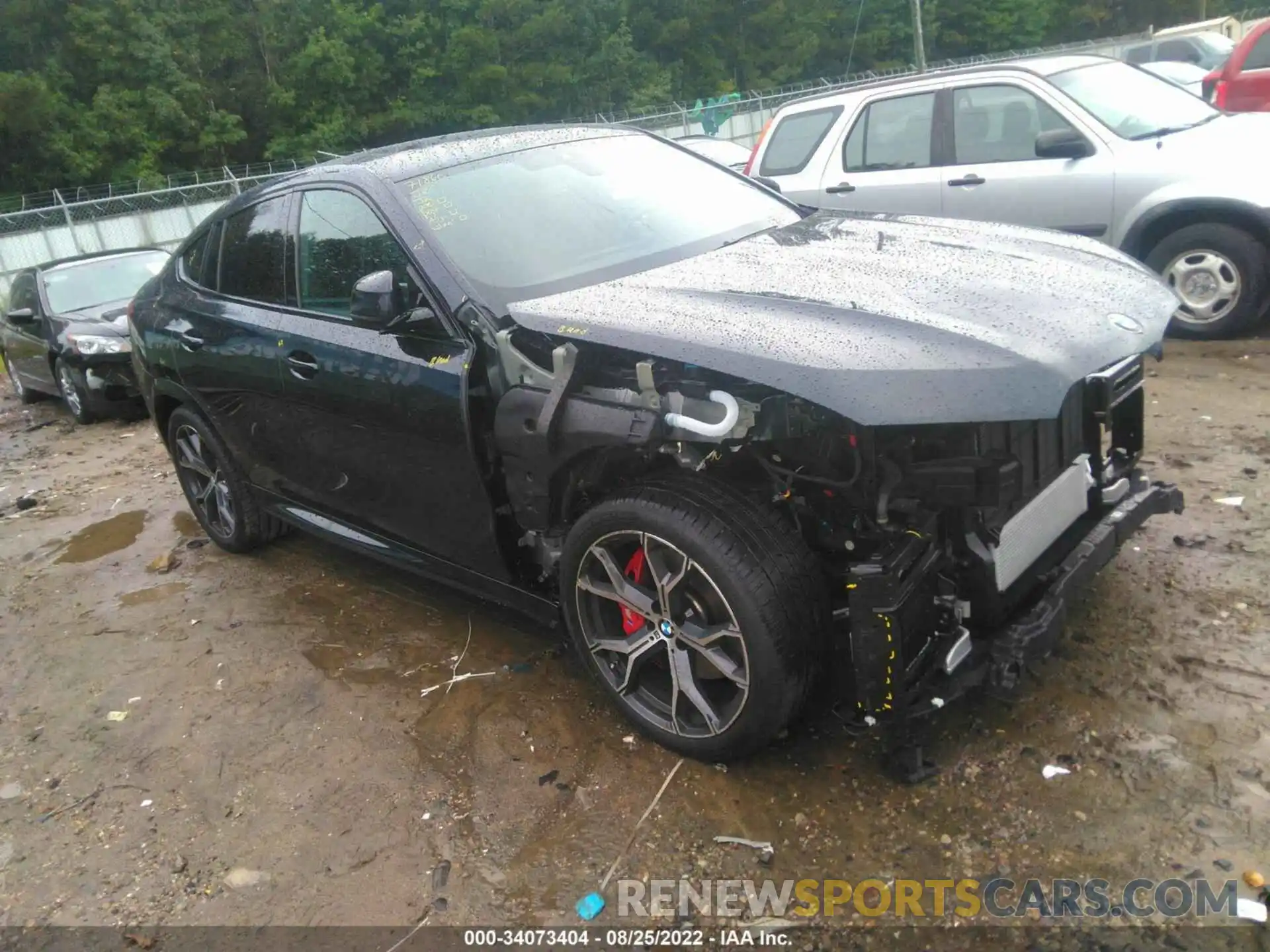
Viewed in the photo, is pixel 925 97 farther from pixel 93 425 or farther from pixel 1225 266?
pixel 93 425

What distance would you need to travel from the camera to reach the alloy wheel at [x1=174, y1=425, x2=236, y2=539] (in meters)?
4.96

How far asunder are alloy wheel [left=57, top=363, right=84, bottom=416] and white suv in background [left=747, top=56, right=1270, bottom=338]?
22.0 feet

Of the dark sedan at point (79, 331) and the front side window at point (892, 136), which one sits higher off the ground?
the front side window at point (892, 136)

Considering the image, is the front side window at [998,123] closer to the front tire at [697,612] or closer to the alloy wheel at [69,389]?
the front tire at [697,612]

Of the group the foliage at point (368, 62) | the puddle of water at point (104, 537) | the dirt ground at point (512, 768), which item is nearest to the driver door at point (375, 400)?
the dirt ground at point (512, 768)

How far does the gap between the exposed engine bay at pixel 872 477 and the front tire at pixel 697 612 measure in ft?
0.40

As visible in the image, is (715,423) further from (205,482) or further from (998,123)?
(998,123)

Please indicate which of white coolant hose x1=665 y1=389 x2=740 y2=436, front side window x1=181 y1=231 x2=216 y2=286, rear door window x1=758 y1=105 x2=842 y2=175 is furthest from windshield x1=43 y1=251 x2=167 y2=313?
white coolant hose x1=665 y1=389 x2=740 y2=436

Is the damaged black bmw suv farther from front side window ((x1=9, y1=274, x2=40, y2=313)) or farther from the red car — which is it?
the red car

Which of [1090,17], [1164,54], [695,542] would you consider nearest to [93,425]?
[695,542]

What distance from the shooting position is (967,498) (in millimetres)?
2504

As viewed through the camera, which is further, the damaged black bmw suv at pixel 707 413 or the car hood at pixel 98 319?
the car hood at pixel 98 319

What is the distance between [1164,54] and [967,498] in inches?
976

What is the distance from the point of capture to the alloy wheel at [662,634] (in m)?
2.75
